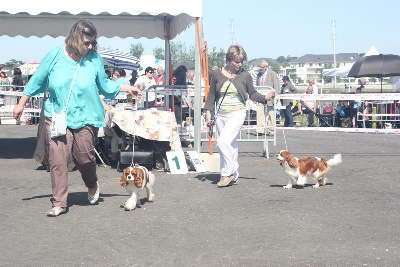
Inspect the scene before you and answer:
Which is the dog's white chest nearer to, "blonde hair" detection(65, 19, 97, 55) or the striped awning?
"blonde hair" detection(65, 19, 97, 55)

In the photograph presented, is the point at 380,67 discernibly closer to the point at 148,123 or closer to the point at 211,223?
the point at 148,123

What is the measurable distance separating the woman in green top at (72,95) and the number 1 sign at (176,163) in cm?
387

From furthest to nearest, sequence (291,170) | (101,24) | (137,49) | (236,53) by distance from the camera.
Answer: (137,49) < (101,24) < (236,53) < (291,170)

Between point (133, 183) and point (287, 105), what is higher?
point (133, 183)

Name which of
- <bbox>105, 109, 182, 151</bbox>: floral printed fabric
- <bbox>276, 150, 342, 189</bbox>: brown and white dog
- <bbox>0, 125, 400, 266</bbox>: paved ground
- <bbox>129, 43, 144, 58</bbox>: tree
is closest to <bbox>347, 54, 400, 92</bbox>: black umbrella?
<bbox>0, 125, 400, 266</bbox>: paved ground

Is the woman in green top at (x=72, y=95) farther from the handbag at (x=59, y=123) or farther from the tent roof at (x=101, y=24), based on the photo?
the tent roof at (x=101, y=24)

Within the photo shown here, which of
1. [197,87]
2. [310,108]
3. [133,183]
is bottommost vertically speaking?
[310,108]

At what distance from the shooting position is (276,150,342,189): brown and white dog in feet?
36.5

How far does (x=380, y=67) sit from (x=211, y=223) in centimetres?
2227

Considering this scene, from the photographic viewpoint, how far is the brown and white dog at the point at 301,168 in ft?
36.5

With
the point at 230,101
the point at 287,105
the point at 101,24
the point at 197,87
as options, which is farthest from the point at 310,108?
the point at 230,101

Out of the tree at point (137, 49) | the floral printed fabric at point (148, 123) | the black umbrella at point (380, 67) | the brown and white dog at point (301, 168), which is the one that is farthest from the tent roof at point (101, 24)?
the tree at point (137, 49)

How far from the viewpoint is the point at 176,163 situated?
13227 mm

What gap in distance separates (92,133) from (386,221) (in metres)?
3.31
